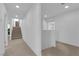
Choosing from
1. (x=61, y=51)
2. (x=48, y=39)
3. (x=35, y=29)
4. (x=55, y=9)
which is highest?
(x=55, y=9)

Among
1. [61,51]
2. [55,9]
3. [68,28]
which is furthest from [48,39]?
[55,9]

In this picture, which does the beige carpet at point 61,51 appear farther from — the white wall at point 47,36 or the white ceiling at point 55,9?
the white ceiling at point 55,9

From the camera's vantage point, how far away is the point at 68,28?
7.73 ft

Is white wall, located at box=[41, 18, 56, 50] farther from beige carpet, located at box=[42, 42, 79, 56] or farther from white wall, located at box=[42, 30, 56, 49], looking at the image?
beige carpet, located at box=[42, 42, 79, 56]

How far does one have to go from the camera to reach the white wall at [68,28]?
2258 millimetres

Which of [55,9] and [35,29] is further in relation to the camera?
[35,29]

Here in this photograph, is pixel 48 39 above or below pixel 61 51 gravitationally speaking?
above

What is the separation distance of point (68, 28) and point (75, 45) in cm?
41

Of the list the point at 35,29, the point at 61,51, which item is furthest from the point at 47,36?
the point at 35,29

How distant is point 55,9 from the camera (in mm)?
2365

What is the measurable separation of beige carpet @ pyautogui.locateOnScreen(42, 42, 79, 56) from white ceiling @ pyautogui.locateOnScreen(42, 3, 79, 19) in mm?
685

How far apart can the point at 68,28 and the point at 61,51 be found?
56 centimetres

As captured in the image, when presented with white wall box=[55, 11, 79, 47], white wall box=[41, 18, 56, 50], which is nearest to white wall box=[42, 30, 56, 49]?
white wall box=[41, 18, 56, 50]

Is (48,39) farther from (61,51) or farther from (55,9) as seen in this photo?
(55,9)
